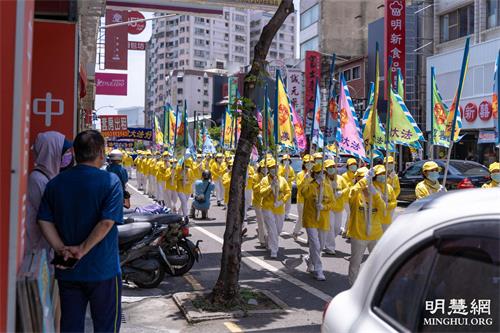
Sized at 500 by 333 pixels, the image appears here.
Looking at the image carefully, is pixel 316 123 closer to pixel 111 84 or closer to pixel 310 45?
pixel 111 84

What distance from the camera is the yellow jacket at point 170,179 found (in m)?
16.6

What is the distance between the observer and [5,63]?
2.46 m

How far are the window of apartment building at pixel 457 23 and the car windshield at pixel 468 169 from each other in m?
16.0

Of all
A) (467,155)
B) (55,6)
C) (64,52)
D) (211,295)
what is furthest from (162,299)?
(467,155)

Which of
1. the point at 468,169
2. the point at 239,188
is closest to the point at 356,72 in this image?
the point at 468,169

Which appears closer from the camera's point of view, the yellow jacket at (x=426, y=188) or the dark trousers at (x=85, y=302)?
the dark trousers at (x=85, y=302)

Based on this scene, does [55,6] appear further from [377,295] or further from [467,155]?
[467,155]

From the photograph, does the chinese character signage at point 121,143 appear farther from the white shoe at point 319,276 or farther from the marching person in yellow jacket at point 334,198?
the white shoe at point 319,276

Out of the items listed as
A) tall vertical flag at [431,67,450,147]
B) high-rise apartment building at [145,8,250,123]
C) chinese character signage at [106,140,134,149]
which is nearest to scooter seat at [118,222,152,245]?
tall vertical flag at [431,67,450,147]

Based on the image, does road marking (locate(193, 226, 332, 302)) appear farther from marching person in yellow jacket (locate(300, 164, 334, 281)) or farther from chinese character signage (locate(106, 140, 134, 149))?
chinese character signage (locate(106, 140, 134, 149))

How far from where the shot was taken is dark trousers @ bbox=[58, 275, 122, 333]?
372 centimetres

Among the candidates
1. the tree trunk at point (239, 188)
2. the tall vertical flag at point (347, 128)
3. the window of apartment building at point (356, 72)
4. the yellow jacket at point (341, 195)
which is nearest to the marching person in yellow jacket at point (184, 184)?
the yellow jacket at point (341, 195)

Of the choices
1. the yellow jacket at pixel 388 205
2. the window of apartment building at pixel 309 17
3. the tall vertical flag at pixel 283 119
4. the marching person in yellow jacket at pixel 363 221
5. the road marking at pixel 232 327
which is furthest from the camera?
the window of apartment building at pixel 309 17

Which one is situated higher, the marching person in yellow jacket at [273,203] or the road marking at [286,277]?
the marching person in yellow jacket at [273,203]
